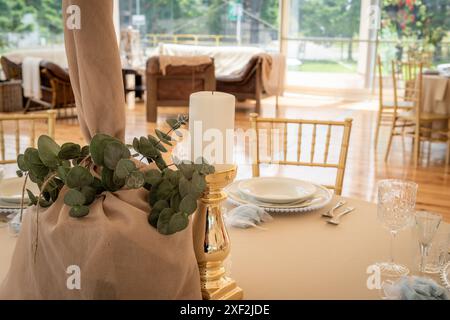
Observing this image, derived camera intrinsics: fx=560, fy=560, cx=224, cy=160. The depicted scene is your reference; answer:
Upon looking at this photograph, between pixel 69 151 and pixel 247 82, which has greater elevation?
pixel 69 151

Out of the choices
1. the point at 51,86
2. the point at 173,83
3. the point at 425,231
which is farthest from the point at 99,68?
the point at 51,86

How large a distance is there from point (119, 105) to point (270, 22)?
29.1 feet

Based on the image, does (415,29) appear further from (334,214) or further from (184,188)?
(184,188)

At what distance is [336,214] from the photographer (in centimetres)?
138

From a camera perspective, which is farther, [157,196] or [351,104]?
[351,104]

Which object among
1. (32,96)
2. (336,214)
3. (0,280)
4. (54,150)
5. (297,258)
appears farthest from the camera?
(32,96)

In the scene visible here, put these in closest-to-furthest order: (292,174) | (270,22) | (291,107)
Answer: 1. (292,174)
2. (291,107)
3. (270,22)

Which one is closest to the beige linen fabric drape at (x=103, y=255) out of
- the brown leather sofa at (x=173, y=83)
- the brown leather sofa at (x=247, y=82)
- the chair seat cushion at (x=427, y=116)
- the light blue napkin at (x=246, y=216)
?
the light blue napkin at (x=246, y=216)

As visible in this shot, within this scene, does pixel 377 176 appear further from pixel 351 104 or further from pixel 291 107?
pixel 351 104

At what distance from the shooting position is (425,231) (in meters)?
1.08

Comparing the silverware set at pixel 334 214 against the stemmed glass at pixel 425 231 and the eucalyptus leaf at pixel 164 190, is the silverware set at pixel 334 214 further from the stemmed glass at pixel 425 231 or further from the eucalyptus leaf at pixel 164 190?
the eucalyptus leaf at pixel 164 190

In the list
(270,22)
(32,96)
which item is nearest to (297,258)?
(32,96)

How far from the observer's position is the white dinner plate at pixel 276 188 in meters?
1.46

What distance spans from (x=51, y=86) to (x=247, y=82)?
94.6 inches
